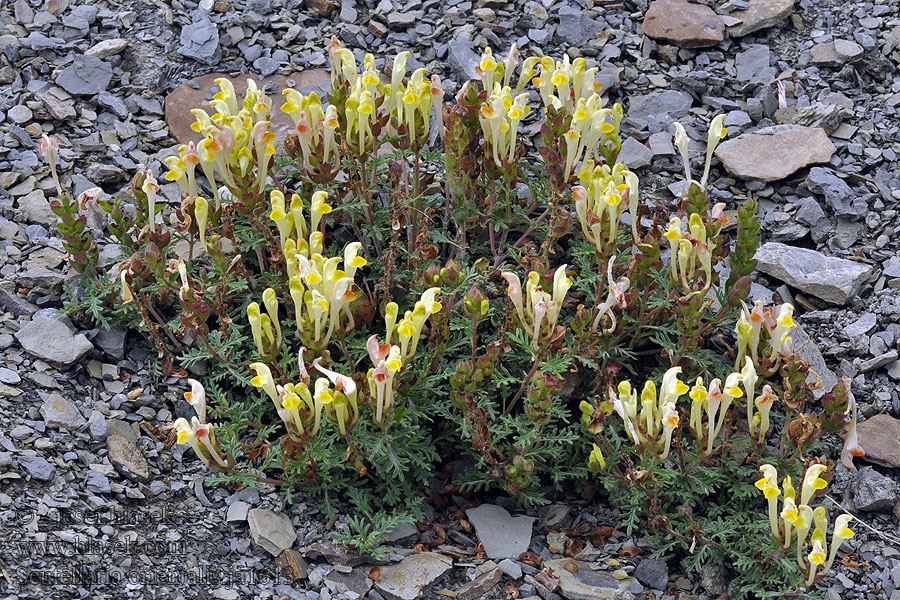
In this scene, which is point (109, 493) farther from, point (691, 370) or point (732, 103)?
point (732, 103)

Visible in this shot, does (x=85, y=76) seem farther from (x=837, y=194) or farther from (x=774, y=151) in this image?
(x=837, y=194)

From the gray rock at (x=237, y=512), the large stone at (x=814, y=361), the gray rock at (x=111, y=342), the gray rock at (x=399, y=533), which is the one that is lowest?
the gray rock at (x=399, y=533)

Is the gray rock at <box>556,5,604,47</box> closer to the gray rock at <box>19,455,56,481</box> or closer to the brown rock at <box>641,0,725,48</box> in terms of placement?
the brown rock at <box>641,0,725,48</box>

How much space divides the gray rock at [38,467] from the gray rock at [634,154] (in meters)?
3.47

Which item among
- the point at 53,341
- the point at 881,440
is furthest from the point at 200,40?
the point at 881,440

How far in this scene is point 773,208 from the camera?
577cm

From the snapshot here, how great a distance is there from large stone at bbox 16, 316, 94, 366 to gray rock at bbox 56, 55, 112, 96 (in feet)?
6.27

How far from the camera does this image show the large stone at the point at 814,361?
15.7ft

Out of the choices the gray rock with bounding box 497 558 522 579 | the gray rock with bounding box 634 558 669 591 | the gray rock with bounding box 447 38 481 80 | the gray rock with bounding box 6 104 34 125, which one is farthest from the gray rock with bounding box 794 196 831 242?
the gray rock with bounding box 6 104 34 125

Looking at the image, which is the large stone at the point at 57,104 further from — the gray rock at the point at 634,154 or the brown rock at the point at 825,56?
the brown rock at the point at 825,56

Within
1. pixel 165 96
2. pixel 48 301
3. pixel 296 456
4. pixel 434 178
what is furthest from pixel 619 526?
pixel 165 96

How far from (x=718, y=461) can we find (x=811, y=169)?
2164 mm

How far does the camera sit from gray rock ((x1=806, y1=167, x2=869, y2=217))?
5.61 metres

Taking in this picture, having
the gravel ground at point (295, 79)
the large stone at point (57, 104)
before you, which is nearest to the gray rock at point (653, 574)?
the gravel ground at point (295, 79)
